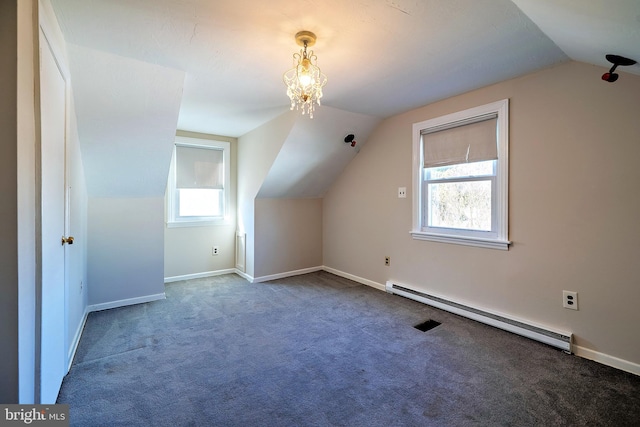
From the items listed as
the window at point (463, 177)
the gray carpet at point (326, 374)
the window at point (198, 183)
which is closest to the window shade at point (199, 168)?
the window at point (198, 183)

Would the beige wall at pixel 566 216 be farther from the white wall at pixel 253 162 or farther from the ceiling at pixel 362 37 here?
the white wall at pixel 253 162

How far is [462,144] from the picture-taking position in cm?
293

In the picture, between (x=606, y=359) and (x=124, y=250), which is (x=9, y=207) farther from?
(x=606, y=359)

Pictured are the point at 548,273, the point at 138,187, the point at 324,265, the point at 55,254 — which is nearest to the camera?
the point at 55,254

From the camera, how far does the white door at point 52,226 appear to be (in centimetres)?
139

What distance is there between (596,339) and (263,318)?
277 centimetres

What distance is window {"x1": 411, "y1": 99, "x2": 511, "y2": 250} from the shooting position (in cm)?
264

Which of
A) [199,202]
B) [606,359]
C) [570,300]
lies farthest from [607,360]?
[199,202]

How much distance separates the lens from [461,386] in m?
1.83

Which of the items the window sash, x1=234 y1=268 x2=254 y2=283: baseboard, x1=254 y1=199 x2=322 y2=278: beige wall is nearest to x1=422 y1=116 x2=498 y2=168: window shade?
the window sash

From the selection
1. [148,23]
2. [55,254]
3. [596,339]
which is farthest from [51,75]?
[596,339]

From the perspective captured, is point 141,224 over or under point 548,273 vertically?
over

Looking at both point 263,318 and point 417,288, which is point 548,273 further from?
point 263,318

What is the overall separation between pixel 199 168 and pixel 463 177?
3.65m
